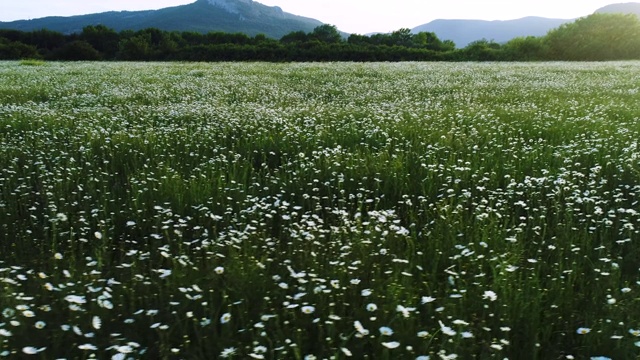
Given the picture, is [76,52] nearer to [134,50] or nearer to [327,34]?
[134,50]

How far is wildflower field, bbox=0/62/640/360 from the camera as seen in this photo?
2701 mm

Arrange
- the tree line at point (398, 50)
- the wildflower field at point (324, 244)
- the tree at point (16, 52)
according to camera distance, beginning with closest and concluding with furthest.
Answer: the wildflower field at point (324, 244) → the tree line at point (398, 50) → the tree at point (16, 52)

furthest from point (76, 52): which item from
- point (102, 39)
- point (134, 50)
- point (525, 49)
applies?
point (525, 49)

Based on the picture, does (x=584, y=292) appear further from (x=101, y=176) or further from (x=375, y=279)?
(x=101, y=176)

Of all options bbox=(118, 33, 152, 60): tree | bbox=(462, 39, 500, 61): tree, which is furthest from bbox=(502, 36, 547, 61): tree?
bbox=(118, 33, 152, 60): tree

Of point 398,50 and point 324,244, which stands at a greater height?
point 398,50

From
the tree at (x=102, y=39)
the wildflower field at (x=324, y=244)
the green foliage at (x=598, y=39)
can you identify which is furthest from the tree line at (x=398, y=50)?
the wildflower field at (x=324, y=244)

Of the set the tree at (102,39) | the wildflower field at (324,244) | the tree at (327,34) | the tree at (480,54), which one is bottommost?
the wildflower field at (324,244)

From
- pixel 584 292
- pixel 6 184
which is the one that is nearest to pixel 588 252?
pixel 584 292

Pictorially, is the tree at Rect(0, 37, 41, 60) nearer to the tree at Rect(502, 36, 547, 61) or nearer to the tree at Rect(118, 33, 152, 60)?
the tree at Rect(118, 33, 152, 60)

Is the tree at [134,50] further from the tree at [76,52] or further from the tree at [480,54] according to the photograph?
the tree at [480,54]

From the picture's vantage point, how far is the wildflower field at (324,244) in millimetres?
2701

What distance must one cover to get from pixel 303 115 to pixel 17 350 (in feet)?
24.2

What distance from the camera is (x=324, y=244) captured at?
3707 millimetres
